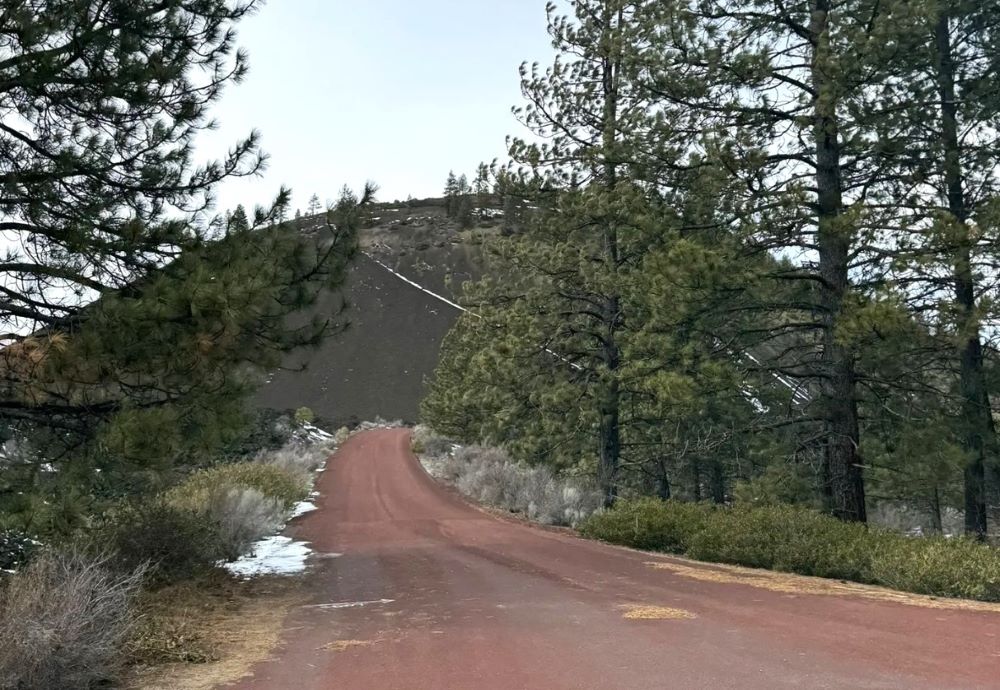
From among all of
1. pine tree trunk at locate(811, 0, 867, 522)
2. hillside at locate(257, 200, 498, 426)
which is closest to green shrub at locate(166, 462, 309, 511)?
pine tree trunk at locate(811, 0, 867, 522)

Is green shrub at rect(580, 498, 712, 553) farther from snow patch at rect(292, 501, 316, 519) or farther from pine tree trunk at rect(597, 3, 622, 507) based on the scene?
snow patch at rect(292, 501, 316, 519)

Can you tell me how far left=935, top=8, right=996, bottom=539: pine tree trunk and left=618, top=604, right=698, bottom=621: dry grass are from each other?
577cm

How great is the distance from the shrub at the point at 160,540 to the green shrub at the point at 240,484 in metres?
2.68

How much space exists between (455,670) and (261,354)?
152 inches

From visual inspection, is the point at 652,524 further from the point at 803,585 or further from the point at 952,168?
the point at 952,168

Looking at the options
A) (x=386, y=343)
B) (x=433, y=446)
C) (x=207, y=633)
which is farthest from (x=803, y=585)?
(x=386, y=343)

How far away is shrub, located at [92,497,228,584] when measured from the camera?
8406 millimetres

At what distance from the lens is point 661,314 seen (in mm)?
11461

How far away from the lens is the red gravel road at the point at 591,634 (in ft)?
16.8

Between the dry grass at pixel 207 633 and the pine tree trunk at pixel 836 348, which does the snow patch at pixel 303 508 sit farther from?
the pine tree trunk at pixel 836 348

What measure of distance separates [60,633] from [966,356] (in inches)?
490

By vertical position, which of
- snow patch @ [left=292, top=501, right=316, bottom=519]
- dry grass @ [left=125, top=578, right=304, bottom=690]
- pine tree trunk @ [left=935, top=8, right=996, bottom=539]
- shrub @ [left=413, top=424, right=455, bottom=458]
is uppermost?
pine tree trunk @ [left=935, top=8, right=996, bottom=539]

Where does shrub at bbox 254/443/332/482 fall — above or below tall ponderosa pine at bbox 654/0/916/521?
below

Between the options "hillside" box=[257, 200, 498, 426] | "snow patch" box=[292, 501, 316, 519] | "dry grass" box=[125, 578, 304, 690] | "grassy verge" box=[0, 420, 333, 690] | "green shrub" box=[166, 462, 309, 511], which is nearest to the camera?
"grassy verge" box=[0, 420, 333, 690]
